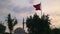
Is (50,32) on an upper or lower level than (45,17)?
lower

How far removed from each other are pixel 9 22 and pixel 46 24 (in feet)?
64.0

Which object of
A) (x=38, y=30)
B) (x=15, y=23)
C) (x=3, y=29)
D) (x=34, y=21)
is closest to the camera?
(x=38, y=30)

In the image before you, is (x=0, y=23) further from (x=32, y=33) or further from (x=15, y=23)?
(x=32, y=33)

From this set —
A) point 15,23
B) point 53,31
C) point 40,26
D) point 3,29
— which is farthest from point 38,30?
point 3,29

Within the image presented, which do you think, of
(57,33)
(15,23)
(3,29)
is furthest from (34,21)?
(3,29)

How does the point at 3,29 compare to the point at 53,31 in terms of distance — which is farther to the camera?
the point at 3,29

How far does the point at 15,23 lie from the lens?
7625 centimetres

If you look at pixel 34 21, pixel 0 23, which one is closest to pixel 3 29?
pixel 0 23

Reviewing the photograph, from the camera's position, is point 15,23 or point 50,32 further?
point 15,23

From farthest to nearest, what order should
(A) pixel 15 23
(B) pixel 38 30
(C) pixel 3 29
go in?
1. (C) pixel 3 29
2. (A) pixel 15 23
3. (B) pixel 38 30

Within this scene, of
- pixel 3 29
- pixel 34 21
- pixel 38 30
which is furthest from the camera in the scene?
pixel 3 29

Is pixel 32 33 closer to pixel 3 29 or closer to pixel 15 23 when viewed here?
pixel 15 23

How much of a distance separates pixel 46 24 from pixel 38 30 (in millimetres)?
3124

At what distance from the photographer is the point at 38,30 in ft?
195
